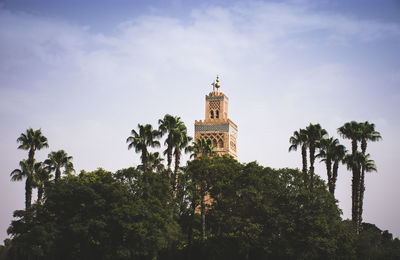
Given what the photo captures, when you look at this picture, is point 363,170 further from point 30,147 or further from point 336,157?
point 30,147

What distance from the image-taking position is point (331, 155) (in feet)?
185

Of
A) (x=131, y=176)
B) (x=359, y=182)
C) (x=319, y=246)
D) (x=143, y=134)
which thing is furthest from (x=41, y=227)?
(x=359, y=182)

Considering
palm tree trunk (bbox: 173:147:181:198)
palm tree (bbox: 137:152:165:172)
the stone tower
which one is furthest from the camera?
the stone tower

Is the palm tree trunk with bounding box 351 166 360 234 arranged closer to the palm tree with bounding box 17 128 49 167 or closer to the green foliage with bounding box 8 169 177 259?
the green foliage with bounding box 8 169 177 259

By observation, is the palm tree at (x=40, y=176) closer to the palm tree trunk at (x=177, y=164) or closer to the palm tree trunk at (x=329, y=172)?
the palm tree trunk at (x=177, y=164)

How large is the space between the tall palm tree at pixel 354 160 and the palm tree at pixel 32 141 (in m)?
31.3

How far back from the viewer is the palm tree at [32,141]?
56656 millimetres

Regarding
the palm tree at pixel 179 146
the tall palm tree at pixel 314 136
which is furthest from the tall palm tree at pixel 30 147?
the tall palm tree at pixel 314 136

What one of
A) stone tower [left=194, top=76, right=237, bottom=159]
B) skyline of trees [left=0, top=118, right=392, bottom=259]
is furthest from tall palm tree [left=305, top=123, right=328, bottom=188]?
stone tower [left=194, top=76, right=237, bottom=159]

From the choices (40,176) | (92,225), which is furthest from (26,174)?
(92,225)

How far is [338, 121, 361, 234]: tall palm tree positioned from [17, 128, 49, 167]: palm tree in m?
31.3

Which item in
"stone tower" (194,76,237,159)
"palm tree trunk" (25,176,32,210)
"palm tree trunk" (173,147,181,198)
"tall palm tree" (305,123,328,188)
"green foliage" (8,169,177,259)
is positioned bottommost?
"green foliage" (8,169,177,259)

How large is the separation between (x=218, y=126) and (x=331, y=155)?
2731cm

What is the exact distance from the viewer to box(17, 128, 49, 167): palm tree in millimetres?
56656
